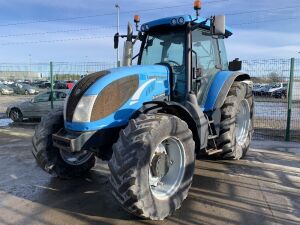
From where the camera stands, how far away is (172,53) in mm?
6453

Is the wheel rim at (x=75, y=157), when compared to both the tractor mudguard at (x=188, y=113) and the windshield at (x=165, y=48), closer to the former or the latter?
the tractor mudguard at (x=188, y=113)

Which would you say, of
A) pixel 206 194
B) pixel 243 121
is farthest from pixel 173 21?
pixel 243 121

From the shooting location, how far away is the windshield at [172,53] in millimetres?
6340

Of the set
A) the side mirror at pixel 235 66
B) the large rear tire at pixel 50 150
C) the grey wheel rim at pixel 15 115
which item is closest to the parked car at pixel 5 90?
the grey wheel rim at pixel 15 115

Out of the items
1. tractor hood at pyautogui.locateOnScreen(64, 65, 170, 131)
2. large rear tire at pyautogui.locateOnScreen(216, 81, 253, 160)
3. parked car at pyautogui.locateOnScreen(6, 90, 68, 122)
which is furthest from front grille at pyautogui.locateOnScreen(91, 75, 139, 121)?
parked car at pyautogui.locateOnScreen(6, 90, 68, 122)

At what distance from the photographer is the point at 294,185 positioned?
20.3ft

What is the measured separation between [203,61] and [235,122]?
1.44m

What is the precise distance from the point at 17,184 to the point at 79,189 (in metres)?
1.12

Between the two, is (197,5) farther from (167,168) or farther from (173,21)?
(167,168)

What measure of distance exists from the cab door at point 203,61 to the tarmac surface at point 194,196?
1.51 m

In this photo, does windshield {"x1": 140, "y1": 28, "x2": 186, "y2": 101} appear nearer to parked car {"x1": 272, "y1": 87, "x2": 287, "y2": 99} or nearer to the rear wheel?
parked car {"x1": 272, "y1": 87, "x2": 287, "y2": 99}

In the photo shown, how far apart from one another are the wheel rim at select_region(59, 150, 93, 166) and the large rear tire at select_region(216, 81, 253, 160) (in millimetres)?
2383

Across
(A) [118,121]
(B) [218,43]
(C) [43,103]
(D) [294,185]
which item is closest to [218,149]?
(D) [294,185]

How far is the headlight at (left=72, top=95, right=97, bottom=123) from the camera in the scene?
5090 mm
